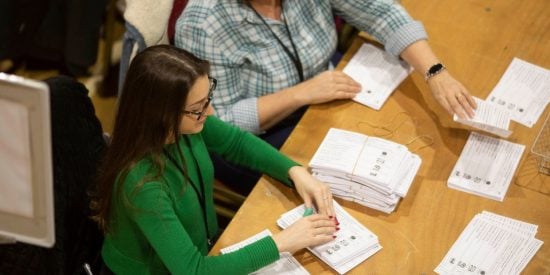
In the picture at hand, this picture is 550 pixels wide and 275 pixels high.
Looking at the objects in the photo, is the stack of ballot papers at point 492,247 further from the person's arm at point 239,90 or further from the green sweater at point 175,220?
the person's arm at point 239,90

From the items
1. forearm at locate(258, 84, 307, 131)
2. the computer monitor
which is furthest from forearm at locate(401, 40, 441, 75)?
the computer monitor

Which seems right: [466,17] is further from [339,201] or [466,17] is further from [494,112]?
[339,201]

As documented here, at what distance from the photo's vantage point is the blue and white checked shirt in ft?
7.19

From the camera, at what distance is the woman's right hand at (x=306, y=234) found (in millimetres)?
1743

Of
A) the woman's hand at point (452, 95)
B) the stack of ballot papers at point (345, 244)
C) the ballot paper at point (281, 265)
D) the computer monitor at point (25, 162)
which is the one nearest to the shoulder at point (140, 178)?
the ballot paper at point (281, 265)

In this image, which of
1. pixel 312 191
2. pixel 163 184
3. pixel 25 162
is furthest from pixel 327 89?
pixel 25 162

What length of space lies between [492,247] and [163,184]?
0.80m

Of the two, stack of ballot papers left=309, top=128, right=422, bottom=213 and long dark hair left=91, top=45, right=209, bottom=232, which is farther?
stack of ballot papers left=309, top=128, right=422, bottom=213

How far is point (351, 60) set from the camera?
2.39m

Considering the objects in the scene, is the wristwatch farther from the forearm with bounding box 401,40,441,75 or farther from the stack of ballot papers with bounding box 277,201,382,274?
the stack of ballot papers with bounding box 277,201,382,274

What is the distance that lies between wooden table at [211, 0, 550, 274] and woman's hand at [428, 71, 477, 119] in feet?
0.16

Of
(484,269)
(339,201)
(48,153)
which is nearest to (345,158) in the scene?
(339,201)

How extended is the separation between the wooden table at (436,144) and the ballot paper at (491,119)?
66 mm

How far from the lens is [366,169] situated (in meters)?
1.95
